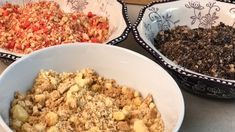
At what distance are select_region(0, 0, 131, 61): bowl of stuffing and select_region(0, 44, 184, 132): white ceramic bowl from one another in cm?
5

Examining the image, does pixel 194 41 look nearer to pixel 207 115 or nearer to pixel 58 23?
pixel 207 115

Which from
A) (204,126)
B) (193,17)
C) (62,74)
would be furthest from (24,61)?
(193,17)

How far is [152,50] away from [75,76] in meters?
0.15

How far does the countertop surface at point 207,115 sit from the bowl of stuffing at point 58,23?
0.08 metres

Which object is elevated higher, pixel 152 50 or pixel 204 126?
pixel 152 50

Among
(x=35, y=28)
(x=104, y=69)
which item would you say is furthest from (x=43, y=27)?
(x=104, y=69)

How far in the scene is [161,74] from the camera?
2.36 ft

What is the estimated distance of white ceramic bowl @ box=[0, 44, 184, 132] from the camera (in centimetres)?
68

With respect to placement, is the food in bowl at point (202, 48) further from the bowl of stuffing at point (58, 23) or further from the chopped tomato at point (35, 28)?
the chopped tomato at point (35, 28)

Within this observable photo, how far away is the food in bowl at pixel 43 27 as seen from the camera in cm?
88

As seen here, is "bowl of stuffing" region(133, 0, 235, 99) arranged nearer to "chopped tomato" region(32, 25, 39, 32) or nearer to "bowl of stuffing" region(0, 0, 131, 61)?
"bowl of stuffing" region(0, 0, 131, 61)

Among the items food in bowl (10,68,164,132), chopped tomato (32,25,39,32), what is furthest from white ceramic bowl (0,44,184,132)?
chopped tomato (32,25,39,32)

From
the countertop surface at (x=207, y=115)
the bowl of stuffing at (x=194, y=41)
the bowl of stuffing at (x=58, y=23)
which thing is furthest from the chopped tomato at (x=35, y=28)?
the bowl of stuffing at (x=194, y=41)

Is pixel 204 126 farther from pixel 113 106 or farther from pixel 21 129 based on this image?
pixel 21 129
